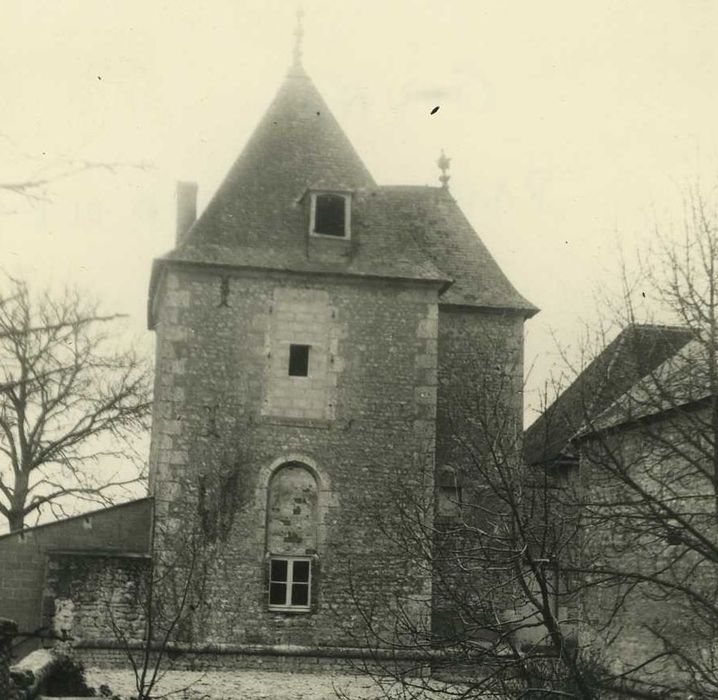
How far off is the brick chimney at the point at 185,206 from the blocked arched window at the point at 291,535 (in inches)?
250

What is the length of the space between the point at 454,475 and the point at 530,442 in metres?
4.48

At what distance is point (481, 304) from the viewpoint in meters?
21.8

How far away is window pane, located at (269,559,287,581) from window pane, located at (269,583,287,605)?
0.11 meters

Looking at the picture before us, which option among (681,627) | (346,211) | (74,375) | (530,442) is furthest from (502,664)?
(74,375)

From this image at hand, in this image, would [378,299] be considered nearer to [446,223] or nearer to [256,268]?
[256,268]

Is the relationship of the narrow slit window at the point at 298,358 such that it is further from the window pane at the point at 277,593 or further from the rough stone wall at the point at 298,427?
the window pane at the point at 277,593

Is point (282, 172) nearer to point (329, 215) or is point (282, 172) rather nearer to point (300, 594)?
point (329, 215)

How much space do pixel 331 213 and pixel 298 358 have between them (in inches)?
124

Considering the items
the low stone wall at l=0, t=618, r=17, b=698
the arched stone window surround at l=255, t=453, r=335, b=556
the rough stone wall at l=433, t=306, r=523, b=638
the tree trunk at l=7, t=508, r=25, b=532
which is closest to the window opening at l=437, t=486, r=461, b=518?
the rough stone wall at l=433, t=306, r=523, b=638

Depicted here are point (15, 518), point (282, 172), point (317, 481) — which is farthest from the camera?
point (15, 518)

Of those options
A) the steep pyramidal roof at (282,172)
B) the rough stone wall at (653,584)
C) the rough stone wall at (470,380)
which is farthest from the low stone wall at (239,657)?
the steep pyramidal roof at (282,172)

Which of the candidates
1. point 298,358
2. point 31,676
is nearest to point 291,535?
point 298,358

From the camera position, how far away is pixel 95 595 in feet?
57.7

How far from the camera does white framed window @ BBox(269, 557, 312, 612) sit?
717 inches
